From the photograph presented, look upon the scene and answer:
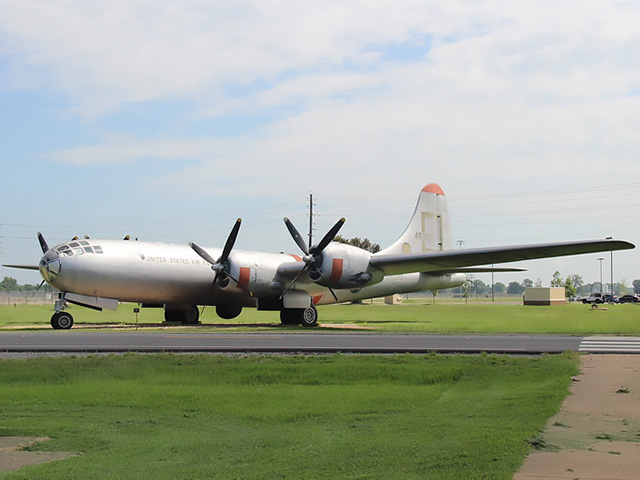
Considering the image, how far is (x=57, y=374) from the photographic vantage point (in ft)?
46.1

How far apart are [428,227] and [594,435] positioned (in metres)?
36.1

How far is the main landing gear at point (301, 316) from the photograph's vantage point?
36.1 m

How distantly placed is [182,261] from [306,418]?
26.3m

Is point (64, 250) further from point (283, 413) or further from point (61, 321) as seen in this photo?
point (283, 413)

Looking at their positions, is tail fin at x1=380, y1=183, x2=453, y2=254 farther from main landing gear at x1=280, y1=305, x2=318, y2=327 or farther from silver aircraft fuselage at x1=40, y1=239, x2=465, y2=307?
main landing gear at x1=280, y1=305, x2=318, y2=327

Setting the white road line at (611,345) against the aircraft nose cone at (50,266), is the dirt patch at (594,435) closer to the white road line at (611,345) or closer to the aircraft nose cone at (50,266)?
the white road line at (611,345)

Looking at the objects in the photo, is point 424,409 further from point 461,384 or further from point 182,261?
point 182,261

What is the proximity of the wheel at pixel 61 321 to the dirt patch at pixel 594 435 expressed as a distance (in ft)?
75.3

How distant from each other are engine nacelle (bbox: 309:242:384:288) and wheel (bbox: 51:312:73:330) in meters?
10.5

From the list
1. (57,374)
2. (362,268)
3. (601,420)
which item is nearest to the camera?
(601,420)

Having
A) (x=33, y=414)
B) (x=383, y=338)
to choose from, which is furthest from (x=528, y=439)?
(x=383, y=338)

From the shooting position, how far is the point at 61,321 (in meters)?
30.2

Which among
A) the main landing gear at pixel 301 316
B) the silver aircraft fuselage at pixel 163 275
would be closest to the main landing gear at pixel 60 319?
the silver aircraft fuselage at pixel 163 275

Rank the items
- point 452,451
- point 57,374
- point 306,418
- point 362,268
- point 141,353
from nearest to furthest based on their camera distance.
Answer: point 452,451, point 306,418, point 57,374, point 141,353, point 362,268
